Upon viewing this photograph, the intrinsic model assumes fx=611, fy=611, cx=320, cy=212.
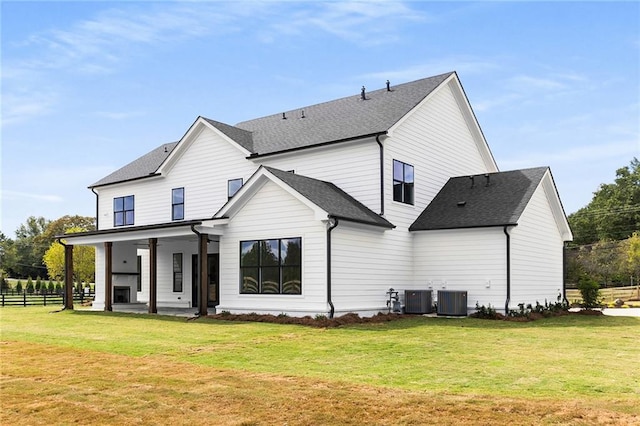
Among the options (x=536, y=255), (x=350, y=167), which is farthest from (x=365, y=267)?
(x=536, y=255)

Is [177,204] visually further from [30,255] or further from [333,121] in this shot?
[30,255]

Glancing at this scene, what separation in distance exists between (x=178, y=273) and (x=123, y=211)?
550cm

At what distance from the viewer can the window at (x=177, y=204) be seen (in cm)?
2938

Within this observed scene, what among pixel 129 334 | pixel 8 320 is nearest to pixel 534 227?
pixel 129 334

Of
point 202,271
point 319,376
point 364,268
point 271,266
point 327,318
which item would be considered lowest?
point 327,318

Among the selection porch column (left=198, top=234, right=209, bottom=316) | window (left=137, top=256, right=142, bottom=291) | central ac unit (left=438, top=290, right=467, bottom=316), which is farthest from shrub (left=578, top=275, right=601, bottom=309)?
window (left=137, top=256, right=142, bottom=291)

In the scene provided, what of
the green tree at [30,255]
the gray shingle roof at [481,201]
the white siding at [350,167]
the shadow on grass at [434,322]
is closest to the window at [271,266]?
the shadow on grass at [434,322]

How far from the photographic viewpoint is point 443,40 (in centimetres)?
1736

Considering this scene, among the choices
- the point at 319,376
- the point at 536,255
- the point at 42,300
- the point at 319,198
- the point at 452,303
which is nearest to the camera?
the point at 319,376

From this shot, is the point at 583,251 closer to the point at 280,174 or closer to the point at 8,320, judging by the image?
the point at 280,174

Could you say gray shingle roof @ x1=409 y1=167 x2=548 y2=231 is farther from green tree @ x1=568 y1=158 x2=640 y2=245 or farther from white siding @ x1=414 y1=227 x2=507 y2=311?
green tree @ x1=568 y1=158 x2=640 y2=245

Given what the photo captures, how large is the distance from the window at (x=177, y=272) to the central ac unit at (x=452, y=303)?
1337 cm

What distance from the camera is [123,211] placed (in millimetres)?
32562

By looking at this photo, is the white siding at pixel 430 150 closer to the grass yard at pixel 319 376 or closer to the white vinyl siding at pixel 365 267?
the white vinyl siding at pixel 365 267
